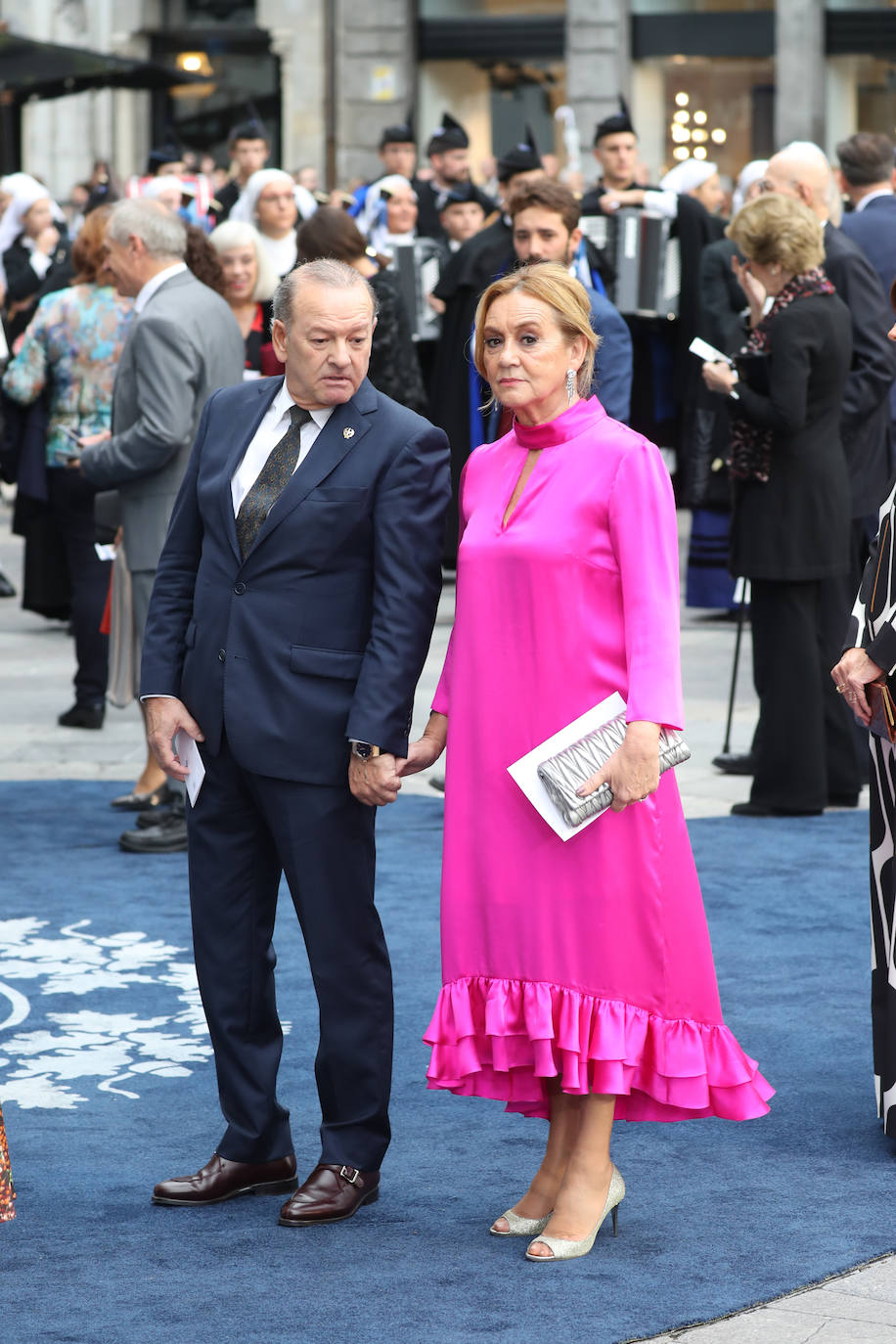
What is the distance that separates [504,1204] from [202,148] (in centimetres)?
2758

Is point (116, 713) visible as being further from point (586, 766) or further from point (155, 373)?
point (586, 766)

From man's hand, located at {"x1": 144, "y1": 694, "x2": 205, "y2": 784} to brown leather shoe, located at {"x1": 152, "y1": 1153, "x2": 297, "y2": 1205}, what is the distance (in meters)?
0.81

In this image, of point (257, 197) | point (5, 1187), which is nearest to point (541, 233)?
point (5, 1187)

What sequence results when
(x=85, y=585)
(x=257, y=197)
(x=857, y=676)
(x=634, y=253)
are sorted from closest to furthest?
(x=857, y=676)
(x=85, y=585)
(x=257, y=197)
(x=634, y=253)

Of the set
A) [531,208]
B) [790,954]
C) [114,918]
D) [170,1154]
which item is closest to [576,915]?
[170,1154]

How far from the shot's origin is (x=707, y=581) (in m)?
12.2

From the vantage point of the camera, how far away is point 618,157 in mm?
12977

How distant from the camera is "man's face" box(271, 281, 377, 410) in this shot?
4.23 m

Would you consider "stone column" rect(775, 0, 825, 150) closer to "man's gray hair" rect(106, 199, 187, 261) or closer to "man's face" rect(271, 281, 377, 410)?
"man's gray hair" rect(106, 199, 187, 261)

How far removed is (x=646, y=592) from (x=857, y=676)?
0.88 meters

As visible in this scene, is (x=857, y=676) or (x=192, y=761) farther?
(x=857, y=676)

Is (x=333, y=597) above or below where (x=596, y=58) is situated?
below

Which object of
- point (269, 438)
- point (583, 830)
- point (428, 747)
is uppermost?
point (269, 438)

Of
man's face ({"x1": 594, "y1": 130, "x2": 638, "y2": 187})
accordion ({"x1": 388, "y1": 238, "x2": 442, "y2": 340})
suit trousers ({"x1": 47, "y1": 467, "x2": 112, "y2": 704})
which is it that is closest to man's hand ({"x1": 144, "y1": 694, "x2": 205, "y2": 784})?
suit trousers ({"x1": 47, "y1": 467, "x2": 112, "y2": 704})
